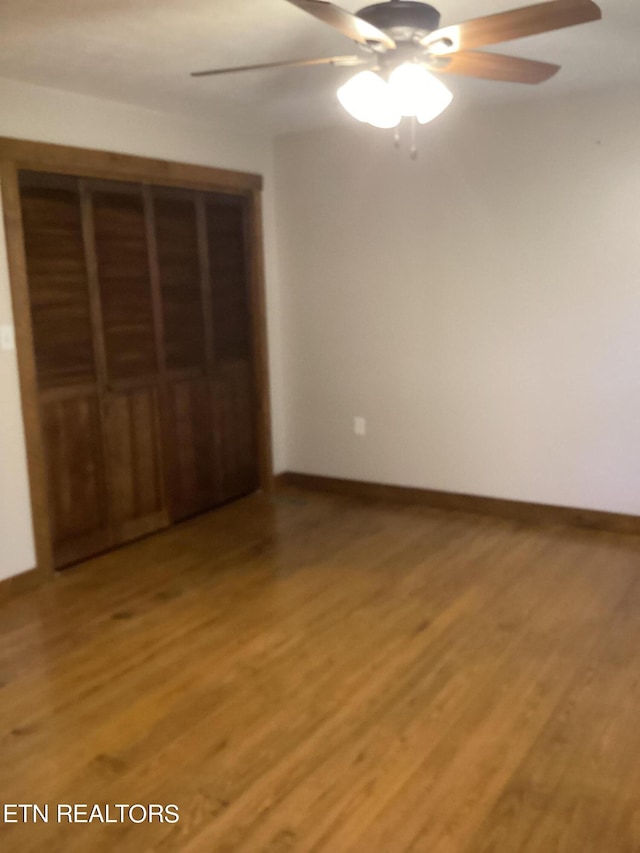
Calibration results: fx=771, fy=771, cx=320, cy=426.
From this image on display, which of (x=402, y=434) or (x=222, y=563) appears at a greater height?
(x=402, y=434)

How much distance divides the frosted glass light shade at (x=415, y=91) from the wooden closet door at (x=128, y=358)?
2.00m

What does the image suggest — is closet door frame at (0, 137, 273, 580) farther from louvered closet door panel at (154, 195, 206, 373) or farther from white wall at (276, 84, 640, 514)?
white wall at (276, 84, 640, 514)

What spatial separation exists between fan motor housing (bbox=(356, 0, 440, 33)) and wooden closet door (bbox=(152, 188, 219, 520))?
7.12 ft

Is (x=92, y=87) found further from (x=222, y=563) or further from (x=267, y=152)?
(x=222, y=563)

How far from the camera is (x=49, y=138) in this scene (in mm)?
3605

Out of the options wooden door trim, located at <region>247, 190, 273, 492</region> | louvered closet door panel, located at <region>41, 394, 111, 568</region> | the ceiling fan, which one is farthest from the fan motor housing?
wooden door trim, located at <region>247, 190, 273, 492</region>

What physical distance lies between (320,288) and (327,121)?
1008mm

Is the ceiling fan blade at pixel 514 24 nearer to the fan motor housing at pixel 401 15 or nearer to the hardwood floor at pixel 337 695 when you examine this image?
the fan motor housing at pixel 401 15

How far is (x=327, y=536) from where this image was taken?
432 cm

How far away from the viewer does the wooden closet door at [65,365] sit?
3688 mm

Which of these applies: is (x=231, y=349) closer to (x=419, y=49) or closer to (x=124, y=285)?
(x=124, y=285)

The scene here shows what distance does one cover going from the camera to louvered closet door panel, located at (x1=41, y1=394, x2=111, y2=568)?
385 cm

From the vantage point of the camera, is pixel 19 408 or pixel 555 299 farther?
pixel 555 299

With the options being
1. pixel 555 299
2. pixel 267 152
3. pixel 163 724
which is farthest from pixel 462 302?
pixel 163 724
